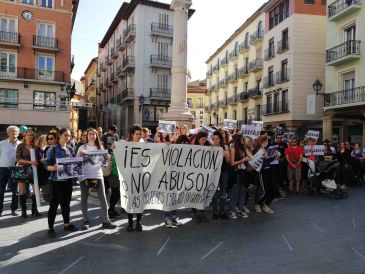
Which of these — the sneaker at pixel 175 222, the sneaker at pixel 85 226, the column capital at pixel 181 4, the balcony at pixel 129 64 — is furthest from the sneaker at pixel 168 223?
the balcony at pixel 129 64

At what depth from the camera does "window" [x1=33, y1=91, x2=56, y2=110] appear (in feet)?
107

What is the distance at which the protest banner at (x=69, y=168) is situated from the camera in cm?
621

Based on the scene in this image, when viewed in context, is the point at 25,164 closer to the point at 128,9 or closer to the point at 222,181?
the point at 222,181

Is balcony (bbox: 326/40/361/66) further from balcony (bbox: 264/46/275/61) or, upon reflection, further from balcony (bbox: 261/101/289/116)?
balcony (bbox: 264/46/275/61)

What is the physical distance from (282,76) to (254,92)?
605 centimetres

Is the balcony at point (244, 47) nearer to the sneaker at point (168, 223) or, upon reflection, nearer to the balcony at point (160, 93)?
the balcony at point (160, 93)

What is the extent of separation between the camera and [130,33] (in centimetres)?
4288

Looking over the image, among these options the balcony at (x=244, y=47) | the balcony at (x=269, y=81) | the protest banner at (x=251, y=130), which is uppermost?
the balcony at (x=244, y=47)

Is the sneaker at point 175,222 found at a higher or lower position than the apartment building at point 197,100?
lower

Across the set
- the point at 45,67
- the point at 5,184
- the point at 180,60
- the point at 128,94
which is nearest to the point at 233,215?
the point at 5,184

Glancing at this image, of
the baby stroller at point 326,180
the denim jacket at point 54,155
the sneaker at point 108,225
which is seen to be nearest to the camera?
the denim jacket at point 54,155

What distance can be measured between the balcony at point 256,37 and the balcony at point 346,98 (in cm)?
1443

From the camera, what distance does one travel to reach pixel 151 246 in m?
5.64

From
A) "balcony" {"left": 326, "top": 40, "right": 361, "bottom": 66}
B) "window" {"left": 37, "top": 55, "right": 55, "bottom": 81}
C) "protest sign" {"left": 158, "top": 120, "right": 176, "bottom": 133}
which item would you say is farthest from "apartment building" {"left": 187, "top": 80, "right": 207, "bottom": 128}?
"protest sign" {"left": 158, "top": 120, "right": 176, "bottom": 133}
